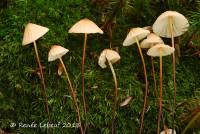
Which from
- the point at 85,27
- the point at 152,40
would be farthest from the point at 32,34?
the point at 152,40

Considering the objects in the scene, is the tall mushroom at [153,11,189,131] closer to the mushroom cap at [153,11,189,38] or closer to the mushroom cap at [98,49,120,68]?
the mushroom cap at [153,11,189,38]

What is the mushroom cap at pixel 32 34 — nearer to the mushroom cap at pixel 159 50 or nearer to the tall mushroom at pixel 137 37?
the tall mushroom at pixel 137 37

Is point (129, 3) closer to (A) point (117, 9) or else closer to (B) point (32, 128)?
(A) point (117, 9)

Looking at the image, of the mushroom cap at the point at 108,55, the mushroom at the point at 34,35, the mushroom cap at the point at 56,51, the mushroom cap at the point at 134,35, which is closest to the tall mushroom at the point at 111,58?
the mushroom cap at the point at 108,55

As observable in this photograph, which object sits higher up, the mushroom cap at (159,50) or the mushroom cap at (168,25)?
the mushroom cap at (168,25)

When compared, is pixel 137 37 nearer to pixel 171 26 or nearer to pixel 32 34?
pixel 171 26

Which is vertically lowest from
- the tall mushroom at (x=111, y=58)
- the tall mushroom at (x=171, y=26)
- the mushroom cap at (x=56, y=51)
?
the tall mushroom at (x=111, y=58)
